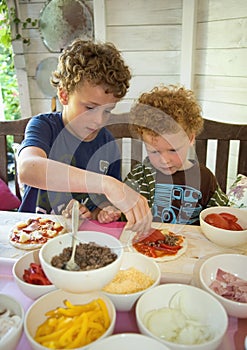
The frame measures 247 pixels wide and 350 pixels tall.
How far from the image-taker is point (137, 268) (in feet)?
2.66

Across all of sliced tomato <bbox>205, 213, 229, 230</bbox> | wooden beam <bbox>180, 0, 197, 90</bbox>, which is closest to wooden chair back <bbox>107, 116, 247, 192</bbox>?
sliced tomato <bbox>205, 213, 229, 230</bbox>

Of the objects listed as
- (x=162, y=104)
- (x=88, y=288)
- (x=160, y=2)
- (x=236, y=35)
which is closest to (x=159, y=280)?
(x=88, y=288)

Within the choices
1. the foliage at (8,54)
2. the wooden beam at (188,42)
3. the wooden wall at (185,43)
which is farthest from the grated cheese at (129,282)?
the foliage at (8,54)

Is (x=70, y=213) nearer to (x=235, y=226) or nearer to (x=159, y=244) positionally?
(x=159, y=244)

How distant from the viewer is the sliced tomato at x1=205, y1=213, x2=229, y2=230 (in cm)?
96

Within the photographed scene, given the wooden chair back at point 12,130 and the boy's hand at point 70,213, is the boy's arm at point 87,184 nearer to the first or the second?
the boy's hand at point 70,213

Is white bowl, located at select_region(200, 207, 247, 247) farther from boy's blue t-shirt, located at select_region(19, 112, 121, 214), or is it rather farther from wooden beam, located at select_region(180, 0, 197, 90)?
wooden beam, located at select_region(180, 0, 197, 90)

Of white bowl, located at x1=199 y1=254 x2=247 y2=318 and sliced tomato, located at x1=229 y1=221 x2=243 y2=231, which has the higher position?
sliced tomato, located at x1=229 y1=221 x2=243 y2=231

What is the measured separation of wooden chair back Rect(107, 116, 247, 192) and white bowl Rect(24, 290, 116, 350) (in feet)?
3.00

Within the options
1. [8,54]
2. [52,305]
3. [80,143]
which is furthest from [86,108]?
[8,54]

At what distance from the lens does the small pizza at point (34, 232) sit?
3.08 feet

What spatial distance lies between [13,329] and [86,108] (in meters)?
0.80

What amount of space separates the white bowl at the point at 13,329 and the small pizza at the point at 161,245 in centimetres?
37

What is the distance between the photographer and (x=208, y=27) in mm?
1892
